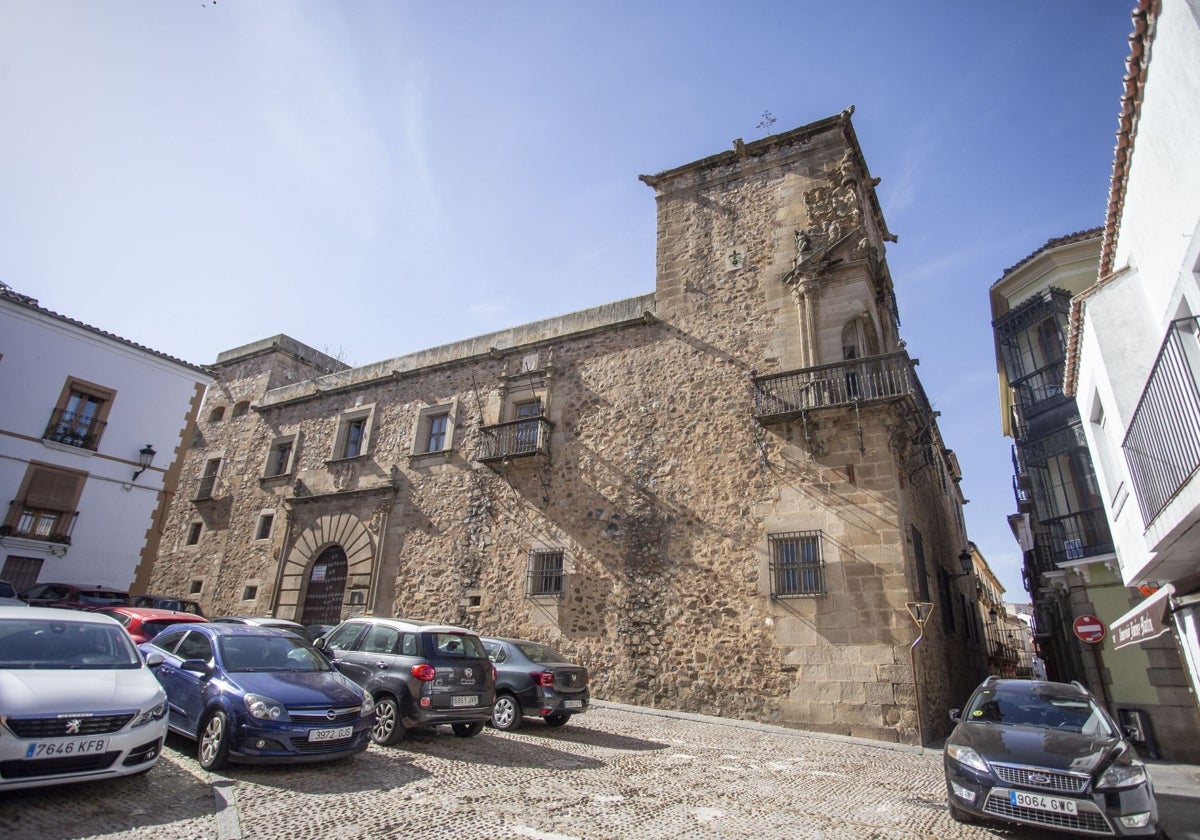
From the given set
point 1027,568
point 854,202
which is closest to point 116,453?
point 854,202

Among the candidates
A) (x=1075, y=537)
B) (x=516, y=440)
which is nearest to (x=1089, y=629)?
(x=1075, y=537)

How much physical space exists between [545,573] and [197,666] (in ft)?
26.2

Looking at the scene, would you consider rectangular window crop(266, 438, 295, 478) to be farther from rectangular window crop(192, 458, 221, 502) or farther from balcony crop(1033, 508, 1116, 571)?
balcony crop(1033, 508, 1116, 571)

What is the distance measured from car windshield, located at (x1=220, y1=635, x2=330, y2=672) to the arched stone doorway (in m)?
9.70

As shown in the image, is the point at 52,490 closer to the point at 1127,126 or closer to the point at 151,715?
the point at 151,715

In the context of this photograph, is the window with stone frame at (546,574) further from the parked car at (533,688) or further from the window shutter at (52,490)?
the window shutter at (52,490)

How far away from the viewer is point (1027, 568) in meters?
17.3

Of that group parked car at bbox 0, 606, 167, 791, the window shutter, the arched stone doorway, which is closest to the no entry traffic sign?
parked car at bbox 0, 606, 167, 791

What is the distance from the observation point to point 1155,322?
6480mm

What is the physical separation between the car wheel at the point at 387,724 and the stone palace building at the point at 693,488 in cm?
576

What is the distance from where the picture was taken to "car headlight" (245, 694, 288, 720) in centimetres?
533

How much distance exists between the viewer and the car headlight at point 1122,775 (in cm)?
459

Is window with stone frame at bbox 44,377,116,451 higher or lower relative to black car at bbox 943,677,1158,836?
higher

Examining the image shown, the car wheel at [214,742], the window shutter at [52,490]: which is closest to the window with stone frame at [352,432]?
the window shutter at [52,490]
